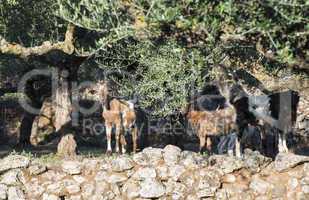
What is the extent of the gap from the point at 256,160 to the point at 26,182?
6.65 meters

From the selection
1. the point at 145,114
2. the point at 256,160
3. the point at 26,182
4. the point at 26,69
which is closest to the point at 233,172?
the point at 256,160

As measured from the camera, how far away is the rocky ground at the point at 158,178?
1781 centimetres

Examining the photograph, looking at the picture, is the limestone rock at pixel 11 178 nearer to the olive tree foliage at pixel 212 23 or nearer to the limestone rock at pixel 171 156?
the limestone rock at pixel 171 156

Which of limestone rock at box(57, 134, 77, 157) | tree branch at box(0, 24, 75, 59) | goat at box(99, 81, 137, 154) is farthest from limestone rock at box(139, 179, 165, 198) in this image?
goat at box(99, 81, 137, 154)

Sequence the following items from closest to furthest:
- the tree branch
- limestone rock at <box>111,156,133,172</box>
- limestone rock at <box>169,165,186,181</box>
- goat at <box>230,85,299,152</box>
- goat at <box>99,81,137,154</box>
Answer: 1. limestone rock at <box>169,165,186,181</box>
2. limestone rock at <box>111,156,133,172</box>
3. the tree branch
4. goat at <box>230,85,299,152</box>
5. goat at <box>99,81,137,154</box>

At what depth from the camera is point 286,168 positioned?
17844 millimetres

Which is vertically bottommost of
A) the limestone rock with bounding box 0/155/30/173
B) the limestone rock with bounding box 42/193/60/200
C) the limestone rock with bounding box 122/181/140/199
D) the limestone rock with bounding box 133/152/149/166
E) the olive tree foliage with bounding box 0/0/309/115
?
the limestone rock with bounding box 42/193/60/200

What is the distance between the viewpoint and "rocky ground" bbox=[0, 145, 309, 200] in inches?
701

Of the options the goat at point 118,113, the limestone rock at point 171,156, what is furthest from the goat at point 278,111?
the limestone rock at point 171,156

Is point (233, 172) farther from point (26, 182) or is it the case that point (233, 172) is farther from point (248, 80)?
point (26, 182)

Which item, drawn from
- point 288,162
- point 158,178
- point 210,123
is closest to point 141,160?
point 158,178

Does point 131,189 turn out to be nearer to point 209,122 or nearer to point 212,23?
point 209,122

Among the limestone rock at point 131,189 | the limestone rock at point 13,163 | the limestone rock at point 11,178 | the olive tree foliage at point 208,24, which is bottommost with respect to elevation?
the limestone rock at point 131,189

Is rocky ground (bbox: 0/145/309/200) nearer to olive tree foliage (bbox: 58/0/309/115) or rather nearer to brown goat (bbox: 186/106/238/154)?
olive tree foliage (bbox: 58/0/309/115)
